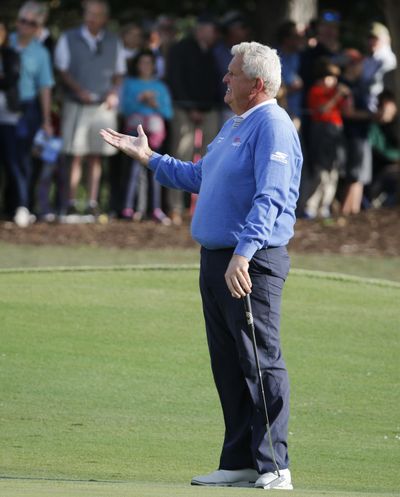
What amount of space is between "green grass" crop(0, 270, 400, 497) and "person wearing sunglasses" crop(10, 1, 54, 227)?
4.65 metres

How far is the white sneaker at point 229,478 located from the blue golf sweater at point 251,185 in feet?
3.49

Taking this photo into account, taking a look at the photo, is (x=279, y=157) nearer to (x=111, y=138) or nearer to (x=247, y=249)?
(x=247, y=249)

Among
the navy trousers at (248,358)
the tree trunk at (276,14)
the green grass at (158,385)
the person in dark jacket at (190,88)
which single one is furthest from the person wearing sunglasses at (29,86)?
the navy trousers at (248,358)

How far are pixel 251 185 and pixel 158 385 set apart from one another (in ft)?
8.16

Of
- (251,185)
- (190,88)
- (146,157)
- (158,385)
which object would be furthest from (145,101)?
(251,185)

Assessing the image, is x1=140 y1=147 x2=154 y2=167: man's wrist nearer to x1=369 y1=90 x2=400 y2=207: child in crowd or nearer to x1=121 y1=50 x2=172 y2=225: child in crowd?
x1=121 y1=50 x2=172 y2=225: child in crowd

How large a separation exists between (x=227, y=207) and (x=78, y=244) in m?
8.58

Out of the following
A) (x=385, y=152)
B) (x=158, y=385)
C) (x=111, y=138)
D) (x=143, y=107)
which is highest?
(x=111, y=138)

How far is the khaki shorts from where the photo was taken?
52.0 feet

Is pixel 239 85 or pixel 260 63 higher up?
pixel 260 63

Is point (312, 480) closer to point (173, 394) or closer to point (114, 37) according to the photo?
point (173, 394)

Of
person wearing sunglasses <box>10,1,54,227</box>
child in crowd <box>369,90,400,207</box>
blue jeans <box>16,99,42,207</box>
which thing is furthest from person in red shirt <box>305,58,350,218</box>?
blue jeans <box>16,99,42,207</box>

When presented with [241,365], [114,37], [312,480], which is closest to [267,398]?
[241,365]

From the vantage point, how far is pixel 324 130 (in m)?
17.0
